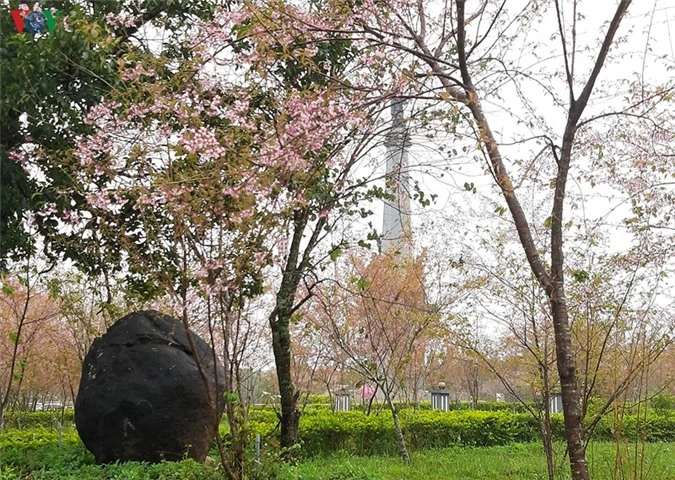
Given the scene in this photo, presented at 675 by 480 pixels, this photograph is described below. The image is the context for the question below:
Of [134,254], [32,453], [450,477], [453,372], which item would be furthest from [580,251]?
[453,372]

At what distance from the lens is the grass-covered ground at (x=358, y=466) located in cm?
480

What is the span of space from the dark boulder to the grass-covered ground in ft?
0.90

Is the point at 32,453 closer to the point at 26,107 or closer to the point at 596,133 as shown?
the point at 26,107

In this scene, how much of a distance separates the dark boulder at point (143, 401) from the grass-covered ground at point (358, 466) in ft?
0.90

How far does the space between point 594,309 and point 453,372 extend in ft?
48.7

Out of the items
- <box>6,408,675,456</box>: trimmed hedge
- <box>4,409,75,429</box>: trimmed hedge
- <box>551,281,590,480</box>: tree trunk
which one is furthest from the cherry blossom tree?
<box>4,409,75,429</box>: trimmed hedge

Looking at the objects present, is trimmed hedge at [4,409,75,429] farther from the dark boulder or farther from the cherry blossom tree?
the dark boulder

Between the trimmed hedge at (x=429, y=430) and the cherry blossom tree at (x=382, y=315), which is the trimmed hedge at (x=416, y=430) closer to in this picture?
the trimmed hedge at (x=429, y=430)

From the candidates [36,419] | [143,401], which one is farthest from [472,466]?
[36,419]

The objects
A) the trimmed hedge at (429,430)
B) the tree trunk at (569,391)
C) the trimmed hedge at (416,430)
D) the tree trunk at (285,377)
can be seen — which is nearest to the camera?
the tree trunk at (569,391)

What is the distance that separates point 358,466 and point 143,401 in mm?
1908

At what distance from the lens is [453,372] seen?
66.2 feet

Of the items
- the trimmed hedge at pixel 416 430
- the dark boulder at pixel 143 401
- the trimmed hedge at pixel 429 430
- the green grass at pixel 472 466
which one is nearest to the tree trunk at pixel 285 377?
the green grass at pixel 472 466

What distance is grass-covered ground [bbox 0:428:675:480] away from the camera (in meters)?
4.80
